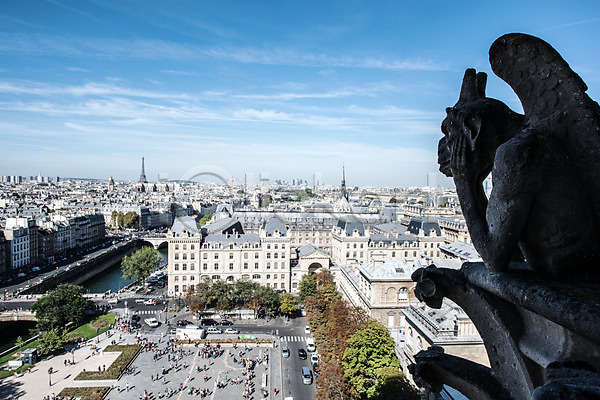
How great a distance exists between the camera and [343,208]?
4294 inches

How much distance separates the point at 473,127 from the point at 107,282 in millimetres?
74519

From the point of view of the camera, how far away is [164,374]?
109 ft

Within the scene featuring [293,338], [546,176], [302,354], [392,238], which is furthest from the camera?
[392,238]

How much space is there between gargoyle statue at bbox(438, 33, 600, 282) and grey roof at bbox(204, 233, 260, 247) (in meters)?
54.1

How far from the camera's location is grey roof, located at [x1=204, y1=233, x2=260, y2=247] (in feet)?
185

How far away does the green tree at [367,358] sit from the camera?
26.7 metres

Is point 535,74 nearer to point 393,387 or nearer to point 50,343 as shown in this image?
point 393,387

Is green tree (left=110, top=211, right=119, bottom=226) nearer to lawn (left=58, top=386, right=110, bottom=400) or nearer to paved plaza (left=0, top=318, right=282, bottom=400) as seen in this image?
paved plaza (left=0, top=318, right=282, bottom=400)

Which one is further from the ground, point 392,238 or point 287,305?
point 392,238

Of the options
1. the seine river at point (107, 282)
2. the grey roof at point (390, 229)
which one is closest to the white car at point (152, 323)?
the seine river at point (107, 282)

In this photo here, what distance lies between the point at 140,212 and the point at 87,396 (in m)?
96.7

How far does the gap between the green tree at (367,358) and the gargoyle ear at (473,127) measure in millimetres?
25055

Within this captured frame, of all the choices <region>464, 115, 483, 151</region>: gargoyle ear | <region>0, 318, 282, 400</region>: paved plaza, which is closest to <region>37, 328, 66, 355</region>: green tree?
<region>0, 318, 282, 400</region>: paved plaza

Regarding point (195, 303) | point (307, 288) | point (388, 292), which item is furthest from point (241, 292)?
point (388, 292)
